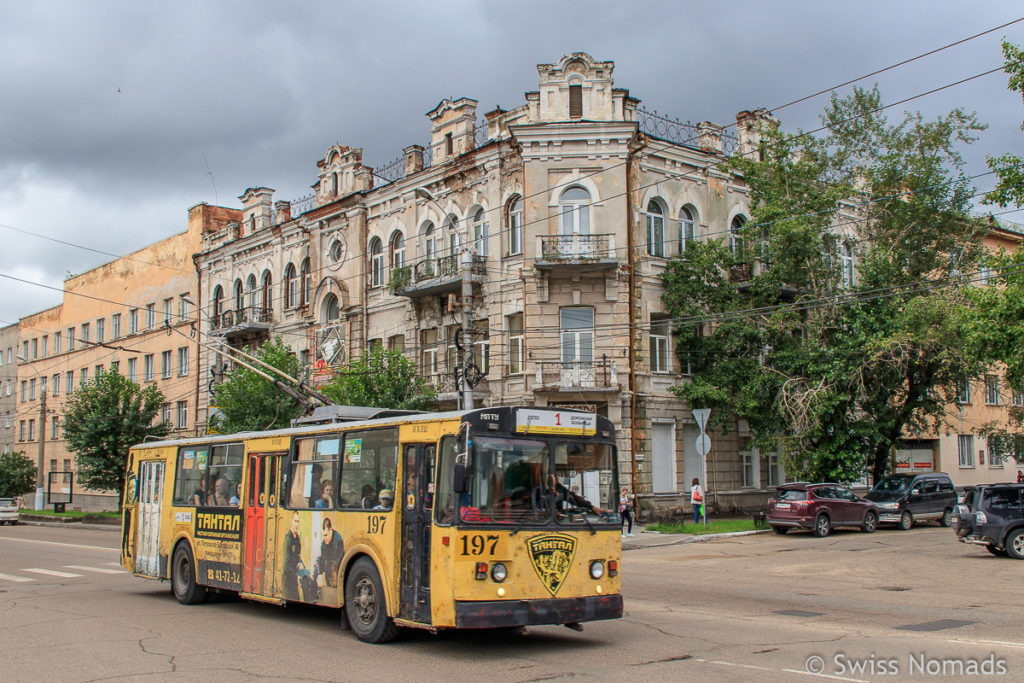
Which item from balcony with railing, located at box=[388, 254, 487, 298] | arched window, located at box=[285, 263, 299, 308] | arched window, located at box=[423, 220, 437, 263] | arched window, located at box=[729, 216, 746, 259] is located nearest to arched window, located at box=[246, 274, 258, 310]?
arched window, located at box=[285, 263, 299, 308]

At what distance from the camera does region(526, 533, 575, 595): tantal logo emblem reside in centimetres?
983

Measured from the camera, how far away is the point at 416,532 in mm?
10117

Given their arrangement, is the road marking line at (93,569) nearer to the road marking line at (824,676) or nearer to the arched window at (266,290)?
the road marking line at (824,676)

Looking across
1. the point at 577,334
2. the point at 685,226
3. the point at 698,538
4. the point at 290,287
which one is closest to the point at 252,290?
the point at 290,287

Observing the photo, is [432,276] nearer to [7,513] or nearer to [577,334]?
[577,334]

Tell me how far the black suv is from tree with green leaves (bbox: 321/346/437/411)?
633 inches

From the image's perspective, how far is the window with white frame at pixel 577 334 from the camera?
3069 centimetres

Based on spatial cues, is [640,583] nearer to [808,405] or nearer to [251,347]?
[808,405]

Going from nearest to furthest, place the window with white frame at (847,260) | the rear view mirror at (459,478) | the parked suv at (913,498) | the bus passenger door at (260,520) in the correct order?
the rear view mirror at (459,478) < the bus passenger door at (260,520) < the parked suv at (913,498) < the window with white frame at (847,260)

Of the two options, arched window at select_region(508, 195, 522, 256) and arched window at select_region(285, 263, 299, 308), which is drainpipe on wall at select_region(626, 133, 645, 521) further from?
arched window at select_region(285, 263, 299, 308)

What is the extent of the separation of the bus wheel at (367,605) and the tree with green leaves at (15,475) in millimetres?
52435

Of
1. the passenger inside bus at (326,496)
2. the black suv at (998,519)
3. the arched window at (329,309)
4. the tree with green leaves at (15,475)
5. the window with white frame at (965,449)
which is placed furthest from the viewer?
the tree with green leaves at (15,475)

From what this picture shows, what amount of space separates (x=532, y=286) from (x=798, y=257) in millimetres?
8596

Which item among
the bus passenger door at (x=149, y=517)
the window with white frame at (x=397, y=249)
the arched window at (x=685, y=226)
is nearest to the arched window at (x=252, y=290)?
the window with white frame at (x=397, y=249)
